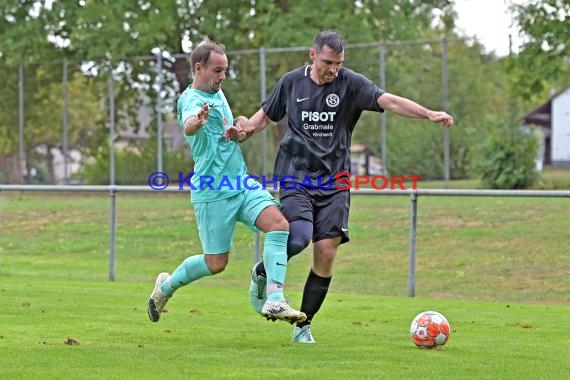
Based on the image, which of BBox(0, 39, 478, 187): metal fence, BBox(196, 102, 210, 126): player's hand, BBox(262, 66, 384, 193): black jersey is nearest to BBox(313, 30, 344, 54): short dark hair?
BBox(262, 66, 384, 193): black jersey

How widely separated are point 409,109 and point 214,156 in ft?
4.54

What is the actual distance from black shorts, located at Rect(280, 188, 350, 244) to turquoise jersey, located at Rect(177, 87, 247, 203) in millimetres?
361

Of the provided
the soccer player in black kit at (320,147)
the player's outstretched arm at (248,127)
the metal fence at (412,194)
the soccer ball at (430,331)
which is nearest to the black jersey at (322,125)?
the soccer player in black kit at (320,147)

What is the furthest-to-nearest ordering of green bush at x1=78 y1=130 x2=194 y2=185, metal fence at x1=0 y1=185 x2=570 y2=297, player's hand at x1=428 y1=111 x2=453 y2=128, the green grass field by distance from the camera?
green bush at x1=78 y1=130 x2=194 y2=185, metal fence at x1=0 y1=185 x2=570 y2=297, player's hand at x1=428 y1=111 x2=453 y2=128, the green grass field

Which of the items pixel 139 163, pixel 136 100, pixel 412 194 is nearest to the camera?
pixel 412 194

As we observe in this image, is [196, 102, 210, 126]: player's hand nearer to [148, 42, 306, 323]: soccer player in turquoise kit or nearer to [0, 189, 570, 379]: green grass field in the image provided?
[148, 42, 306, 323]: soccer player in turquoise kit

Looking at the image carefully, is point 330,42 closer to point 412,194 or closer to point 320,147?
point 320,147

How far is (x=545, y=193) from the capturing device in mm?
13008

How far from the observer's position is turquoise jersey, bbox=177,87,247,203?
28.3ft

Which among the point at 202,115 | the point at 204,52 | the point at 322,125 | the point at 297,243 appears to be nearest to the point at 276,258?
the point at 297,243

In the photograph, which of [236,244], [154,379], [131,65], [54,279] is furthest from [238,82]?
[154,379]

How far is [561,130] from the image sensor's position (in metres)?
24.3

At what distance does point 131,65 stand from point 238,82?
2851 millimetres

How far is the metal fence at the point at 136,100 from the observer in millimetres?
27453
